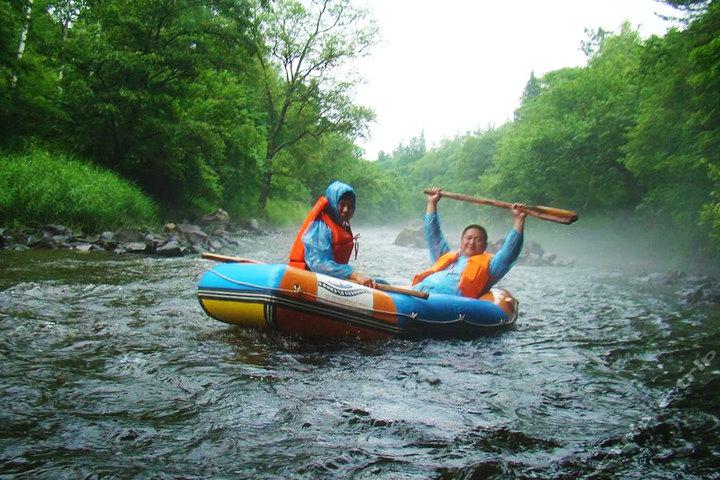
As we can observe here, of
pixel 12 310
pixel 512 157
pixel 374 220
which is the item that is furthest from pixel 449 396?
pixel 374 220

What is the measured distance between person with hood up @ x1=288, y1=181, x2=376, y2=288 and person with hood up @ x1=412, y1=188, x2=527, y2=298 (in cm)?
125

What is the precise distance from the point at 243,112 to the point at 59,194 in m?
8.49

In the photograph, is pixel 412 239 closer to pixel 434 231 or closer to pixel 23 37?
pixel 23 37

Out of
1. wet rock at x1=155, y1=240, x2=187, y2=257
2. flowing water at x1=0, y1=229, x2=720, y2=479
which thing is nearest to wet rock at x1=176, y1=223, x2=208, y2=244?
wet rock at x1=155, y1=240, x2=187, y2=257

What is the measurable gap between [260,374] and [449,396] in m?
1.30

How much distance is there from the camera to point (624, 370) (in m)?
4.00

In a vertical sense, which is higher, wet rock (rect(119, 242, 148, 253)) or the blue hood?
the blue hood

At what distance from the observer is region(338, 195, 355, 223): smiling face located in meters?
4.85

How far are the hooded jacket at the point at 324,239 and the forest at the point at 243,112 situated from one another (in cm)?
745

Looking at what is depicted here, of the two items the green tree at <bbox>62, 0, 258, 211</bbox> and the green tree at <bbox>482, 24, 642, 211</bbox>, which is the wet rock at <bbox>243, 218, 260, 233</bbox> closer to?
the green tree at <bbox>62, 0, 258, 211</bbox>

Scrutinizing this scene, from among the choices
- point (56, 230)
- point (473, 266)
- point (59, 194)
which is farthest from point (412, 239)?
point (473, 266)

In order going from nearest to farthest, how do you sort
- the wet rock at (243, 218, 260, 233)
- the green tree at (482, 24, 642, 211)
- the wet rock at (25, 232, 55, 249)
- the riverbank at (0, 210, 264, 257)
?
the wet rock at (25, 232, 55, 249) < the riverbank at (0, 210, 264, 257) < the green tree at (482, 24, 642, 211) < the wet rock at (243, 218, 260, 233)

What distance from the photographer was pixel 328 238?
475 centimetres

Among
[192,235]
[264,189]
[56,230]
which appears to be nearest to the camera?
[56,230]
